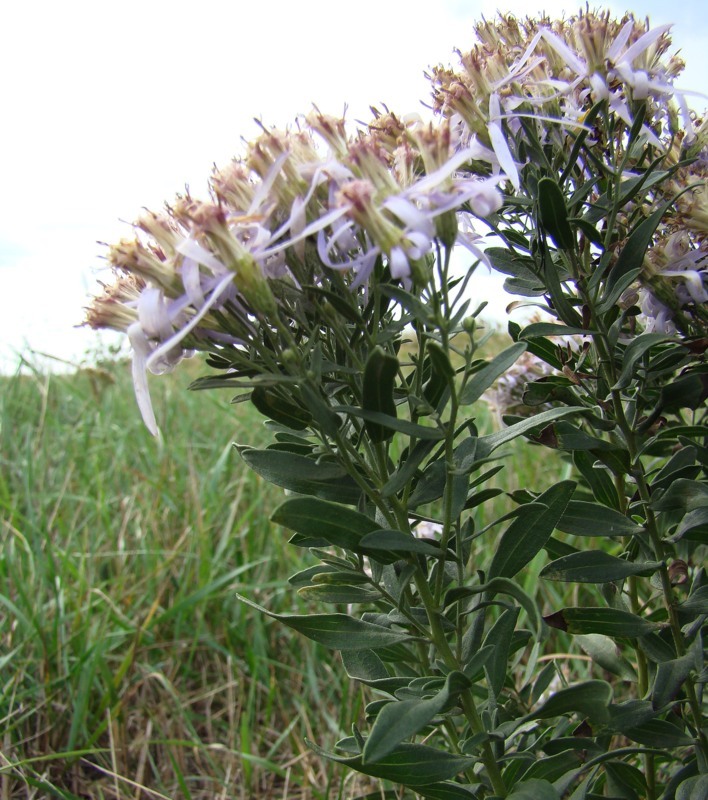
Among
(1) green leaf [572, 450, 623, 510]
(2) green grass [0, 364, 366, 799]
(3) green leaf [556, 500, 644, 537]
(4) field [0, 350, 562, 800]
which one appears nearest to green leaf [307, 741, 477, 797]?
(3) green leaf [556, 500, 644, 537]

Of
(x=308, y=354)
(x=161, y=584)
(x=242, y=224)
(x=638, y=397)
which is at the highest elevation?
(x=242, y=224)

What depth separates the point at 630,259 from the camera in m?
1.06

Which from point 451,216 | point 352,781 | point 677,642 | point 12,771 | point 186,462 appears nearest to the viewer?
point 451,216

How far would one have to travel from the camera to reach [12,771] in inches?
67.6

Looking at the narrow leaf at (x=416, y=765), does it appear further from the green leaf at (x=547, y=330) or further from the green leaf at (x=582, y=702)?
the green leaf at (x=547, y=330)

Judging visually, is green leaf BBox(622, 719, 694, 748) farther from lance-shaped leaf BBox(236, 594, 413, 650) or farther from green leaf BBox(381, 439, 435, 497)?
green leaf BBox(381, 439, 435, 497)

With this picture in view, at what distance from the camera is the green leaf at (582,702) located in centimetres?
99

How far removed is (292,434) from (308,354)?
0.20m

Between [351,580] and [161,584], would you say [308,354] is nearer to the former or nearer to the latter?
[351,580]

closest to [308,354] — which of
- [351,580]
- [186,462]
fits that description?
[351,580]

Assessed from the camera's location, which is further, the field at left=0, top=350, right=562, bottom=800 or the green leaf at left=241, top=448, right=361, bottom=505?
the field at left=0, top=350, right=562, bottom=800

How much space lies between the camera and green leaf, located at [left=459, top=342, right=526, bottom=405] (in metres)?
0.91

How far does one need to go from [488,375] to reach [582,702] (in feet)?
1.52

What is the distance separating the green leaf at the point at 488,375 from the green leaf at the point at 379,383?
11 centimetres
